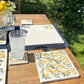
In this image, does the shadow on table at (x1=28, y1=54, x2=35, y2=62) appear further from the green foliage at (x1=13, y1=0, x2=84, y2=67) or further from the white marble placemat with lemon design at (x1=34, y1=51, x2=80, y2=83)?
the green foliage at (x1=13, y1=0, x2=84, y2=67)

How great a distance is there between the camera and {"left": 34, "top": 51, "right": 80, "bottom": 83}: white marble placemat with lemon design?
774 millimetres

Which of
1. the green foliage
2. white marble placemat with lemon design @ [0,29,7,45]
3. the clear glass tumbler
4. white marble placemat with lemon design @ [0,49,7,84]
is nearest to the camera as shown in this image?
white marble placemat with lemon design @ [0,49,7,84]

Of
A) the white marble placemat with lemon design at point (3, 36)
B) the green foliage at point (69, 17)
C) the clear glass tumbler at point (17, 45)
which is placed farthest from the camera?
the green foliage at point (69, 17)

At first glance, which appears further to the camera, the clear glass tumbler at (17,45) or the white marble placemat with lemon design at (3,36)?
the white marble placemat with lemon design at (3,36)

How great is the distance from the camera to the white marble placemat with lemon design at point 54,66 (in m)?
0.77

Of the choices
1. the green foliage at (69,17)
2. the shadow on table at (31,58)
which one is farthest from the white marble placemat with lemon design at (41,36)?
the green foliage at (69,17)

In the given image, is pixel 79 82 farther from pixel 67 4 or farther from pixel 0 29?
→ pixel 67 4

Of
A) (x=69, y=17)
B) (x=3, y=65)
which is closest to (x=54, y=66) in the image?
(x=3, y=65)

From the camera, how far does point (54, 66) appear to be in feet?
2.83

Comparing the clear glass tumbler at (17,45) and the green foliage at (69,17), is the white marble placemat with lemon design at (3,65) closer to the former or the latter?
the clear glass tumbler at (17,45)

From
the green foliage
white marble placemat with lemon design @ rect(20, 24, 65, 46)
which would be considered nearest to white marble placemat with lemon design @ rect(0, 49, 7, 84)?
white marble placemat with lemon design @ rect(20, 24, 65, 46)

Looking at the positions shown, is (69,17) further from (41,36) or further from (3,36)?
(3,36)

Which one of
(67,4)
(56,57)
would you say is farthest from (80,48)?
(56,57)

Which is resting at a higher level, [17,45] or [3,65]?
[17,45]
